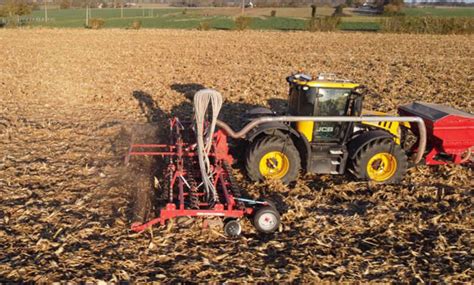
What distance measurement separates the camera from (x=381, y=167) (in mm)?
7918

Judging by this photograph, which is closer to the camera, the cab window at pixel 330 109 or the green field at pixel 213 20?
the cab window at pixel 330 109

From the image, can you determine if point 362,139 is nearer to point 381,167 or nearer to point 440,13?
point 381,167

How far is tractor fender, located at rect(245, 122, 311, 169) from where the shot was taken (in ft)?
24.5

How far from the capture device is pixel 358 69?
20.1 meters

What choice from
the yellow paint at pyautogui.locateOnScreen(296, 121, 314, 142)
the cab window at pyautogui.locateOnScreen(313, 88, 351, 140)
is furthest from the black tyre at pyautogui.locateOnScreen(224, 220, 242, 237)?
the cab window at pyautogui.locateOnScreen(313, 88, 351, 140)

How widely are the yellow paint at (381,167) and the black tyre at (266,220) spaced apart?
246cm

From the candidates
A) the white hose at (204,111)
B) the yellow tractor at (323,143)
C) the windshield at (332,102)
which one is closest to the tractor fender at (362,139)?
the yellow tractor at (323,143)

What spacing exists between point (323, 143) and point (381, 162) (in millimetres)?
1083

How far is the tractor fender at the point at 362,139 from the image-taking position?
7.59 metres

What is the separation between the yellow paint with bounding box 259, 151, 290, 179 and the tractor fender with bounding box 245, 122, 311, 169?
34cm

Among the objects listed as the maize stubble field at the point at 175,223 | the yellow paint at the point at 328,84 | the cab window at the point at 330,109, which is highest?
the yellow paint at the point at 328,84

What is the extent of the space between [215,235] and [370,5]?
95528mm

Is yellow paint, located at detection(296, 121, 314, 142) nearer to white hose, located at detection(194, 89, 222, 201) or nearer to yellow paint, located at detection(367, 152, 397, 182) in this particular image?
yellow paint, located at detection(367, 152, 397, 182)

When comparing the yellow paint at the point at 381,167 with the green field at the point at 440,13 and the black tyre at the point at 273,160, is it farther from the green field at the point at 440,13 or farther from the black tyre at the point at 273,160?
the green field at the point at 440,13
